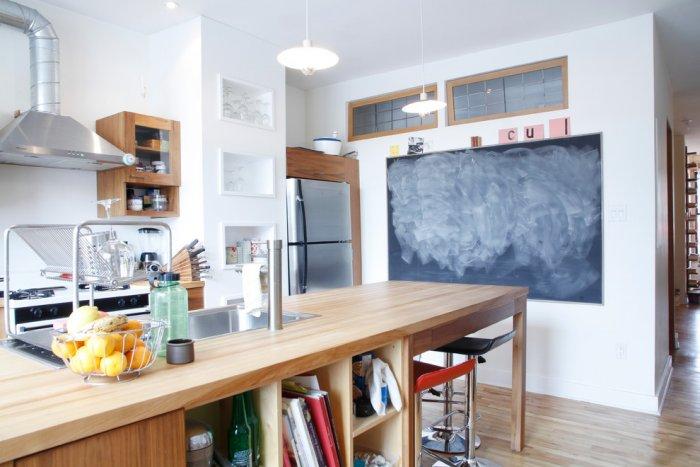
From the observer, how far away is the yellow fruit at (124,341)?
3.38ft

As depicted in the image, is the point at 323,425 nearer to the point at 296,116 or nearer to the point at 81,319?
the point at 81,319

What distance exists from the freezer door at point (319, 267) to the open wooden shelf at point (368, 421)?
2311 millimetres

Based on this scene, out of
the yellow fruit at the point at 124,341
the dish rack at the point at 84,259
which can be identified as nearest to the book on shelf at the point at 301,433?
the yellow fruit at the point at 124,341

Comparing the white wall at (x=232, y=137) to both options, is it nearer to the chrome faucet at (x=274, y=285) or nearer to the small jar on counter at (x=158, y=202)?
the small jar on counter at (x=158, y=202)

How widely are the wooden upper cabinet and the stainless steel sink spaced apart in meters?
2.19

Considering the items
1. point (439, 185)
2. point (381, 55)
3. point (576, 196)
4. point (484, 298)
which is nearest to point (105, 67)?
point (381, 55)

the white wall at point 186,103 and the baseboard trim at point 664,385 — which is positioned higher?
the white wall at point 186,103

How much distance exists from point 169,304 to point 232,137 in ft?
7.96

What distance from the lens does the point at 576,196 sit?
359 cm

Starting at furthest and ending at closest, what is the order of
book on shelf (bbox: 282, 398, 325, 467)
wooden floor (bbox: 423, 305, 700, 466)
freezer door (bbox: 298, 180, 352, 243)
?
1. freezer door (bbox: 298, 180, 352, 243)
2. wooden floor (bbox: 423, 305, 700, 466)
3. book on shelf (bbox: 282, 398, 325, 467)

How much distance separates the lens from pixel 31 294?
8.72ft

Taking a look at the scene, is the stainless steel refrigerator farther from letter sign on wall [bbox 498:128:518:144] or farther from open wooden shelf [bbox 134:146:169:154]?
letter sign on wall [bbox 498:128:518:144]

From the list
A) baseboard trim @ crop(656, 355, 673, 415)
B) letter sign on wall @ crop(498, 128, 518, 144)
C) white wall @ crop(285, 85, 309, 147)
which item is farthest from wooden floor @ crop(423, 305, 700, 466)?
white wall @ crop(285, 85, 309, 147)

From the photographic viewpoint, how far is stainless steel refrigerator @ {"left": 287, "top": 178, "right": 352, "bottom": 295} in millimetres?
3961
